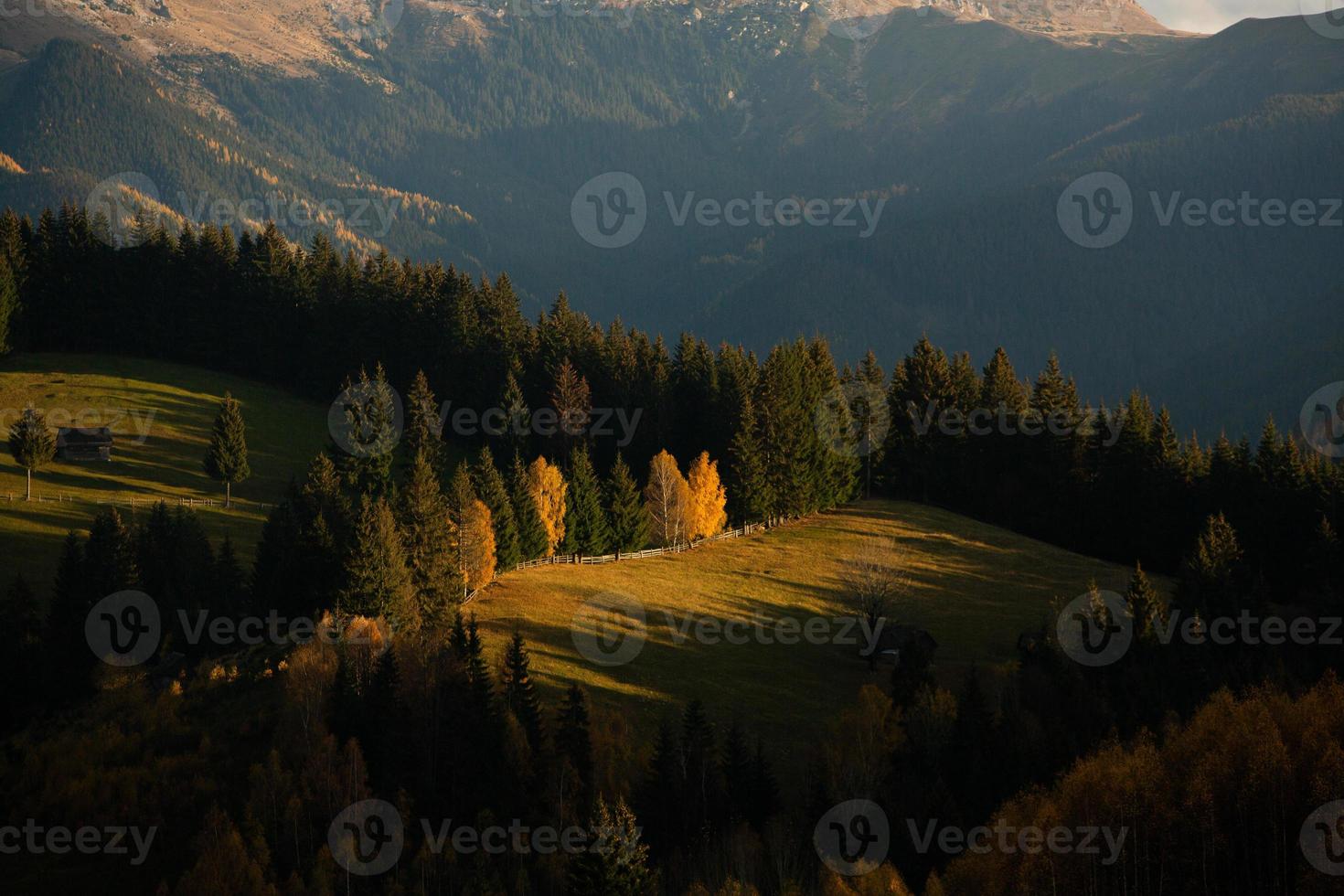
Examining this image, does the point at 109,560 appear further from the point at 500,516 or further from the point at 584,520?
the point at 584,520

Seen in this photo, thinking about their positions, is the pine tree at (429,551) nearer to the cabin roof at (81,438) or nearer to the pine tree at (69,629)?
the pine tree at (69,629)

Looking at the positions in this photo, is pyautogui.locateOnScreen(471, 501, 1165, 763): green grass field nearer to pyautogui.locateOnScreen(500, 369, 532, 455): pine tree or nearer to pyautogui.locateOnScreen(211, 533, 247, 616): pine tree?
pyautogui.locateOnScreen(211, 533, 247, 616): pine tree

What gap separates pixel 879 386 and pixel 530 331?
34.3 m

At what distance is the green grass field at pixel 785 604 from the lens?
66062mm

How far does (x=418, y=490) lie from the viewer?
7425cm

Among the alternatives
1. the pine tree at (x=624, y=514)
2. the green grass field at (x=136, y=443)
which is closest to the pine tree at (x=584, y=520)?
the pine tree at (x=624, y=514)

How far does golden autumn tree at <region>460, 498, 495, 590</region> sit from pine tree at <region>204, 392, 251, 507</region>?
26.7 meters

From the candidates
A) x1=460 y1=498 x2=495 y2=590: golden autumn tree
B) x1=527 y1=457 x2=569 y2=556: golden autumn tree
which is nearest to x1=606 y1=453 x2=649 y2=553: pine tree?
x1=527 y1=457 x2=569 y2=556: golden autumn tree

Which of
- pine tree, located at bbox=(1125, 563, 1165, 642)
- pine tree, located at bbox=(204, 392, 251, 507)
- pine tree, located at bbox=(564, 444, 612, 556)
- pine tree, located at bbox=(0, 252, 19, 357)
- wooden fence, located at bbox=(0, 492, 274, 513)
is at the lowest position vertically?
pine tree, located at bbox=(1125, 563, 1165, 642)

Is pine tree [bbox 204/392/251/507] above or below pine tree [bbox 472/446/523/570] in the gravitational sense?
above

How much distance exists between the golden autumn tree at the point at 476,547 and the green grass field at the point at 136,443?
58.0 ft

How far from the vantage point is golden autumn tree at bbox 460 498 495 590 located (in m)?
75.0

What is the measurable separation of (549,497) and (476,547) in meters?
11.4

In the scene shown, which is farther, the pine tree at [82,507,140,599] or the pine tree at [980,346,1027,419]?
the pine tree at [980,346,1027,419]
